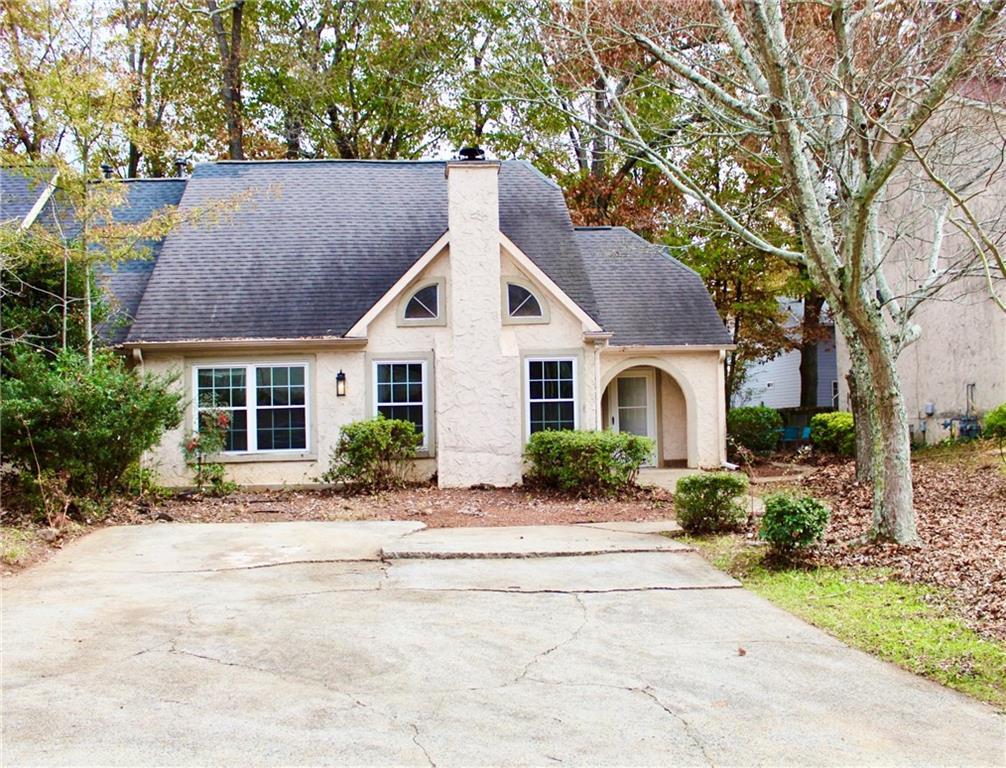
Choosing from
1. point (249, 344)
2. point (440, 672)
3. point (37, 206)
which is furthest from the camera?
point (249, 344)

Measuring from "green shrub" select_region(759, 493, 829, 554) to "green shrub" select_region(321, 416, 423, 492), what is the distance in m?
7.33

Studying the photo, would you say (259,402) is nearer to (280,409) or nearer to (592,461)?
(280,409)

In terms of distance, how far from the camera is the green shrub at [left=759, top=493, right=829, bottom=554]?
8945 mm

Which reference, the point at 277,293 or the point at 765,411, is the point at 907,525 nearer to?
the point at 277,293

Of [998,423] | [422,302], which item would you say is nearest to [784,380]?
[998,423]

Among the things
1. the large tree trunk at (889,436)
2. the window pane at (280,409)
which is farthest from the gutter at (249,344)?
the large tree trunk at (889,436)

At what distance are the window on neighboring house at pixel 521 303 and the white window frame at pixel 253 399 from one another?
3.66 meters

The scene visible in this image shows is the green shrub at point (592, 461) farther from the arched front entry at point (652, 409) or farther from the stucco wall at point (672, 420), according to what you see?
the stucco wall at point (672, 420)

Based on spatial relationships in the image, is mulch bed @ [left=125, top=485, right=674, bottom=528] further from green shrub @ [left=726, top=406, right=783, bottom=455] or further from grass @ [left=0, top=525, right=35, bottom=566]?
green shrub @ [left=726, top=406, right=783, bottom=455]

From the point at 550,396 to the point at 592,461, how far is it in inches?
89.2

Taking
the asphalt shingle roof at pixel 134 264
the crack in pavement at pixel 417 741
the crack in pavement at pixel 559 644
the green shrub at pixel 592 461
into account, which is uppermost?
the asphalt shingle roof at pixel 134 264

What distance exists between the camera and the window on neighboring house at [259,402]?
1603 centimetres

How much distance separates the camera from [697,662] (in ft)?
20.7

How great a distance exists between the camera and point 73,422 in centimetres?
1189
